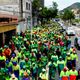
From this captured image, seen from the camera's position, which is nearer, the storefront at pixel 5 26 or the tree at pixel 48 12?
the storefront at pixel 5 26

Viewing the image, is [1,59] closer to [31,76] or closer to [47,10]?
[31,76]

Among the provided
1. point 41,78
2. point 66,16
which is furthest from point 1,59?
point 66,16

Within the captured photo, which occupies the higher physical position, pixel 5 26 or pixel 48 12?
pixel 5 26

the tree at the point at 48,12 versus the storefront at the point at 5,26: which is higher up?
the storefront at the point at 5,26

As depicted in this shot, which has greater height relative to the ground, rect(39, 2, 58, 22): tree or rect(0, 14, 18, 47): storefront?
rect(0, 14, 18, 47): storefront

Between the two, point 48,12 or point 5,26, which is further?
point 48,12

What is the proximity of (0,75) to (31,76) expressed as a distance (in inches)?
108

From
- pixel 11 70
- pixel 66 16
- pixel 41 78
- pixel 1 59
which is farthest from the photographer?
pixel 66 16

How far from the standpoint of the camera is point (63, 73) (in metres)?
16.0

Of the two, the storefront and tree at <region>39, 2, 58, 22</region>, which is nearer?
the storefront

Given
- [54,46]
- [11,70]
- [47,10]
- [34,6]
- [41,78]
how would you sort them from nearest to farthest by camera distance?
[41,78] < [11,70] < [54,46] < [34,6] < [47,10]

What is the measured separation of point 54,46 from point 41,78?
10.4 m

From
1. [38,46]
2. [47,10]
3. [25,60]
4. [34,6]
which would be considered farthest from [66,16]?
[25,60]

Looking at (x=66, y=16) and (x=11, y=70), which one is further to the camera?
(x=66, y=16)
